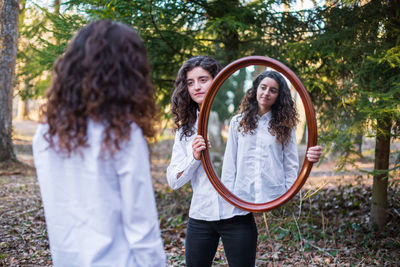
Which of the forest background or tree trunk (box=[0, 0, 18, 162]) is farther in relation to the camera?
tree trunk (box=[0, 0, 18, 162])

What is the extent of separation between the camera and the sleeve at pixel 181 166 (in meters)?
2.39

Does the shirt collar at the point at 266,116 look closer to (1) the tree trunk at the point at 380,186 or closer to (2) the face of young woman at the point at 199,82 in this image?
(2) the face of young woman at the point at 199,82

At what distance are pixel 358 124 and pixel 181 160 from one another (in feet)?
8.59

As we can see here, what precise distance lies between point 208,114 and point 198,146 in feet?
0.77

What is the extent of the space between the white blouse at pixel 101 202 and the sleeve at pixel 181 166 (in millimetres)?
864

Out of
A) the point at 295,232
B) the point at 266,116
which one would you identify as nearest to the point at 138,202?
the point at 266,116

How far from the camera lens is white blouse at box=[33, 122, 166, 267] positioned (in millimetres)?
1473

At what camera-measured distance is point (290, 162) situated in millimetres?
2307

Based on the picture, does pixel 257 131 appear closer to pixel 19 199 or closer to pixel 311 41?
pixel 311 41

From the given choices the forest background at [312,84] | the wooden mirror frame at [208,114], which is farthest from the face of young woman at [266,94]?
the forest background at [312,84]

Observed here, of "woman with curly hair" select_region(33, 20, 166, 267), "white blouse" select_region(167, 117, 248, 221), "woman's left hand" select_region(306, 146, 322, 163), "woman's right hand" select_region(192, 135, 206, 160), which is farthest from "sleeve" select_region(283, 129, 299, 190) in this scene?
"woman with curly hair" select_region(33, 20, 166, 267)

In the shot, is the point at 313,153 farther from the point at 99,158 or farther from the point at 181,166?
the point at 99,158

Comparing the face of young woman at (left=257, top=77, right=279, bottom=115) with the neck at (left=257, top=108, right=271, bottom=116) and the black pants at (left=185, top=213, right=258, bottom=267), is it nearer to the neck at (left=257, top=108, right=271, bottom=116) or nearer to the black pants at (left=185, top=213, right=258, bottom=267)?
the neck at (left=257, top=108, right=271, bottom=116)

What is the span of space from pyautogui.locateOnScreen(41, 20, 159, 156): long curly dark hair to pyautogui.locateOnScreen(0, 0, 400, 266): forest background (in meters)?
2.38
